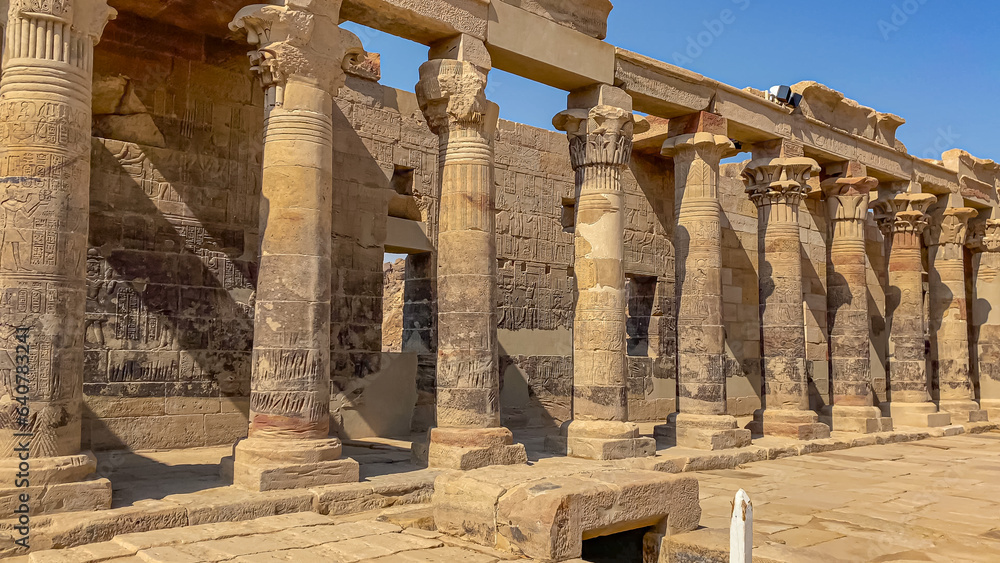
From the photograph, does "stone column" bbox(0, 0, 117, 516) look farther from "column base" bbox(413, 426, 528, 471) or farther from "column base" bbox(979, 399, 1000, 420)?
"column base" bbox(979, 399, 1000, 420)

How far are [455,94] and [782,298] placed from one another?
7.66 metres

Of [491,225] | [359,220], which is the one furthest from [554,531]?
[359,220]

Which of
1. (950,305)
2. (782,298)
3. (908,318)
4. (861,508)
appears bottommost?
(861,508)

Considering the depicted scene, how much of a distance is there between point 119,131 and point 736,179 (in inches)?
529

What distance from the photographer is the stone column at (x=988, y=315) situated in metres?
19.7

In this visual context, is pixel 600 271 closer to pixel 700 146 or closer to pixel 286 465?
pixel 700 146

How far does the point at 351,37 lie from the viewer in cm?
876

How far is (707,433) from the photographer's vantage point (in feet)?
39.5

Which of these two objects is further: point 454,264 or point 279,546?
point 454,264

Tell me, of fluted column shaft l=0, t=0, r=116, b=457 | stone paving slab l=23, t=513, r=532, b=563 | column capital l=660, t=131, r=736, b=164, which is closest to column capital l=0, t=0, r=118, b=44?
fluted column shaft l=0, t=0, r=116, b=457

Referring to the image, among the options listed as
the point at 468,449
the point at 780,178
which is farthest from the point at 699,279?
the point at 468,449

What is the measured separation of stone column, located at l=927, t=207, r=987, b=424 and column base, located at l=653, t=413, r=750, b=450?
890 centimetres

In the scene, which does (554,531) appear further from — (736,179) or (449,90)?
(736,179)

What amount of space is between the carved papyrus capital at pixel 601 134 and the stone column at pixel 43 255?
6618 mm
